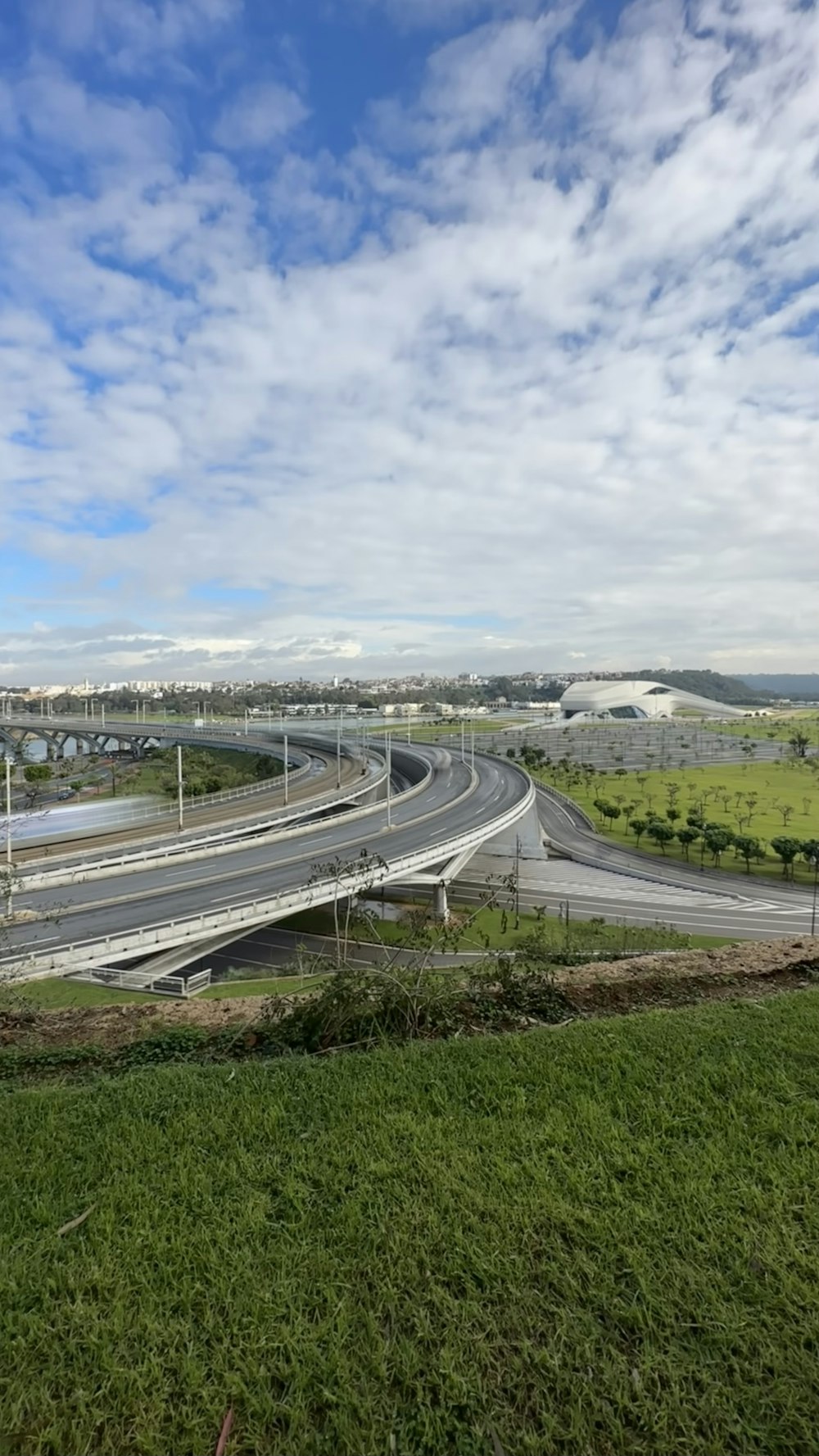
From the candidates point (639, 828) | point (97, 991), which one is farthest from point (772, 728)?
point (97, 991)

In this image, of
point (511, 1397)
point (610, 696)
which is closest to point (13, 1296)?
point (511, 1397)

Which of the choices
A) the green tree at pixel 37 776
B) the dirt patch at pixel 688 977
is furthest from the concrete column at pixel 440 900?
the green tree at pixel 37 776

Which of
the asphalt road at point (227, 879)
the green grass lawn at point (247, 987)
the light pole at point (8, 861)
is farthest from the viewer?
the asphalt road at point (227, 879)

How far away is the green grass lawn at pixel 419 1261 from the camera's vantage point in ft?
6.81

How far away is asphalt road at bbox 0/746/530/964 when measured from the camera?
1592 cm

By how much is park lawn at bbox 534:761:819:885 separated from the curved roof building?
72.6 meters

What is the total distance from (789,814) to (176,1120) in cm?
5152

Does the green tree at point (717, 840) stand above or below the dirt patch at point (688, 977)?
below

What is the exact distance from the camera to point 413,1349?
2268 mm

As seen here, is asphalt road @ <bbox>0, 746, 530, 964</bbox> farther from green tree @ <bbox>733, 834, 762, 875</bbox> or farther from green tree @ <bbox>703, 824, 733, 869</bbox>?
green tree @ <bbox>733, 834, 762, 875</bbox>

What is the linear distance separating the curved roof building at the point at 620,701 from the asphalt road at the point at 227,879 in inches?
4660

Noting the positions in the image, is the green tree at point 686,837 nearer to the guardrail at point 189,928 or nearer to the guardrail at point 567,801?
the guardrail at point 567,801

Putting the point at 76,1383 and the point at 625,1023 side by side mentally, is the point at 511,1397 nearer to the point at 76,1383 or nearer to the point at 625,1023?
the point at 76,1383

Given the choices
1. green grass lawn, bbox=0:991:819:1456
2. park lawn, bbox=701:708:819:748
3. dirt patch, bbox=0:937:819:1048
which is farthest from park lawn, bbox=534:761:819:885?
park lawn, bbox=701:708:819:748
